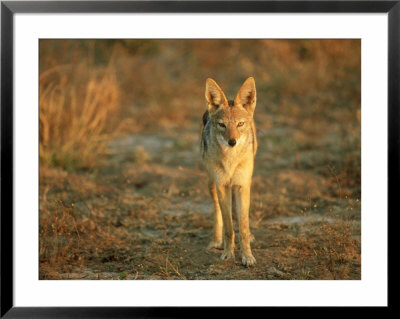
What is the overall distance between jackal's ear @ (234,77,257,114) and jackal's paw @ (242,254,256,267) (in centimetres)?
150

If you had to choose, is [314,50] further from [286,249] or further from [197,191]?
[286,249]

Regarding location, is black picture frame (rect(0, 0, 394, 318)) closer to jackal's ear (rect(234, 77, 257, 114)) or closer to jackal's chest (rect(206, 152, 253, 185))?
jackal's ear (rect(234, 77, 257, 114))

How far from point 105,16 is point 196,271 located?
2.66 meters

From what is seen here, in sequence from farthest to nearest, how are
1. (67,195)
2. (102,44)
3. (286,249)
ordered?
1. (102,44)
2. (67,195)
3. (286,249)

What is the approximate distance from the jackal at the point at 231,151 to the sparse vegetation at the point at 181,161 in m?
0.42

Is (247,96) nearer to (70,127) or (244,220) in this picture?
(244,220)

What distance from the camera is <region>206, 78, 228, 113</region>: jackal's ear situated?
17.0 feet

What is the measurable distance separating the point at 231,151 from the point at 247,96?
1.96 ft

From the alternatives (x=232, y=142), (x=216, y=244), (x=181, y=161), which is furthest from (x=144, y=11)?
(x=181, y=161)

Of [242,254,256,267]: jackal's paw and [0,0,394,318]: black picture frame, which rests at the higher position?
[0,0,394,318]: black picture frame

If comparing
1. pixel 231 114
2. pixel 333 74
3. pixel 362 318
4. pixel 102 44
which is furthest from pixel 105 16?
pixel 102 44

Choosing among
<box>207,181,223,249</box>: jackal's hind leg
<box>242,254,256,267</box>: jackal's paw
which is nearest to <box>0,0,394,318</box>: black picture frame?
<box>242,254,256,267</box>: jackal's paw

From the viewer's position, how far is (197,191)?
24.6ft

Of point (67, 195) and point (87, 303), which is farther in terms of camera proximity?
point (67, 195)
